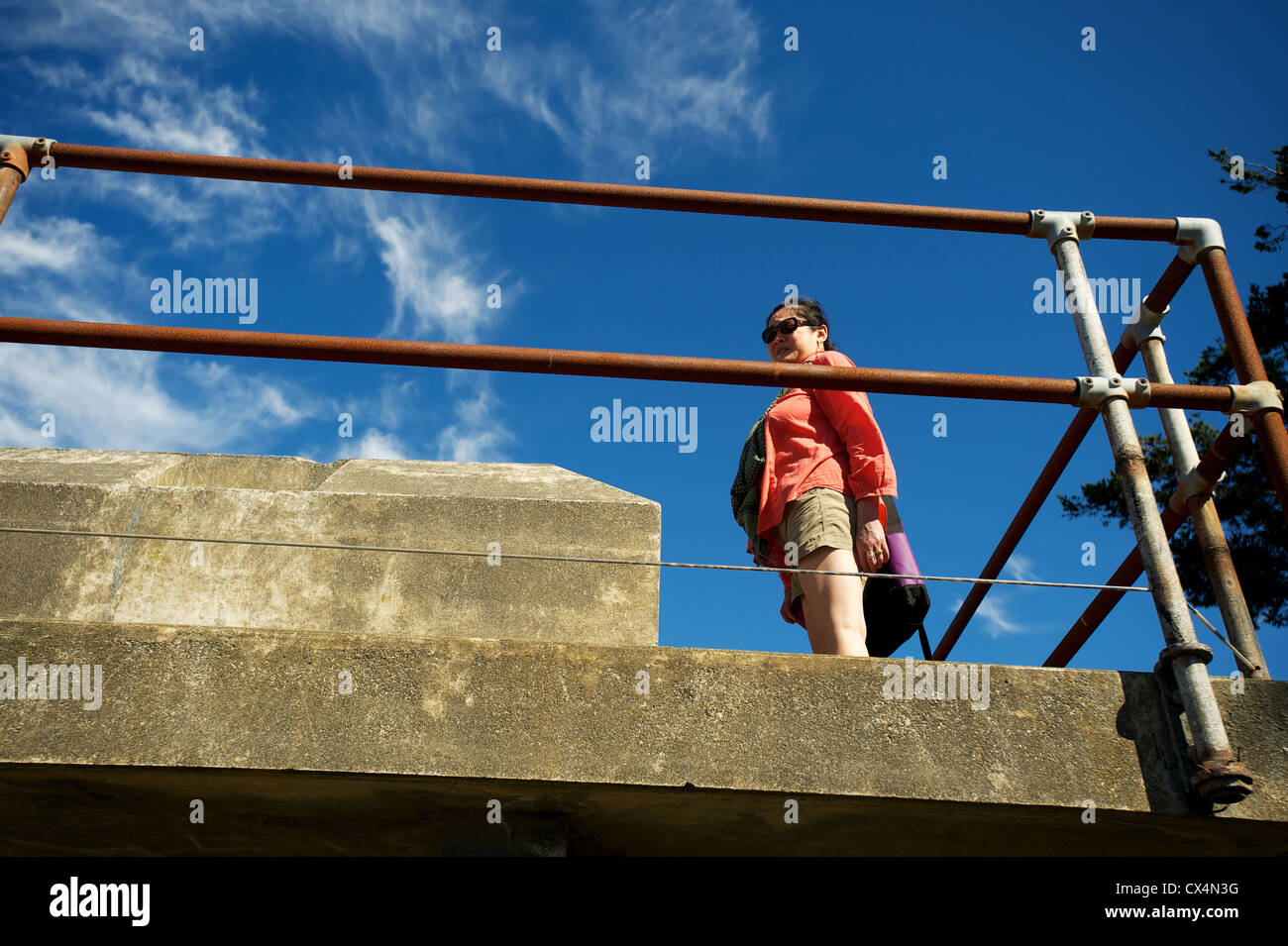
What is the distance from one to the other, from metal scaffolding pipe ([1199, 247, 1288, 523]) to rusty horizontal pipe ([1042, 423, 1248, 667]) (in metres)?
0.12

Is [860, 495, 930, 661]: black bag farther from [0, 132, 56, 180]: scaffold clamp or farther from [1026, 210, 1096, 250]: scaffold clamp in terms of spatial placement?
[0, 132, 56, 180]: scaffold clamp

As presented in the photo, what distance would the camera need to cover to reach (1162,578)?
2.12 meters

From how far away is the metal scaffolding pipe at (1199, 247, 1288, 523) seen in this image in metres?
2.26

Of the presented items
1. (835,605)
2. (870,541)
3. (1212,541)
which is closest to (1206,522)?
(1212,541)

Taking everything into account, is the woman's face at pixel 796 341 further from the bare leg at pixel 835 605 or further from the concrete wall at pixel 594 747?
the concrete wall at pixel 594 747

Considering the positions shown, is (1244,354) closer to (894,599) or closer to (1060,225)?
(1060,225)

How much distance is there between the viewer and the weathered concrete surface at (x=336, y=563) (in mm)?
3801

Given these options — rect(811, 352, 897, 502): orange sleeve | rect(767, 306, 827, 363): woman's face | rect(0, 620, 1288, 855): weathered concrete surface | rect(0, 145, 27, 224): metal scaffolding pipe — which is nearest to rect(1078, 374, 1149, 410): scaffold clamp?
rect(0, 620, 1288, 855): weathered concrete surface

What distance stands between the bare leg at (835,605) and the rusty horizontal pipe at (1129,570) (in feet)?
2.14

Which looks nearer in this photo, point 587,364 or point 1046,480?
point 587,364

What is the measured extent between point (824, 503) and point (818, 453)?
0.22m

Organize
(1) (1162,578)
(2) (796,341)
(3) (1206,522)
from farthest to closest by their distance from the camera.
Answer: (2) (796,341)
(3) (1206,522)
(1) (1162,578)
